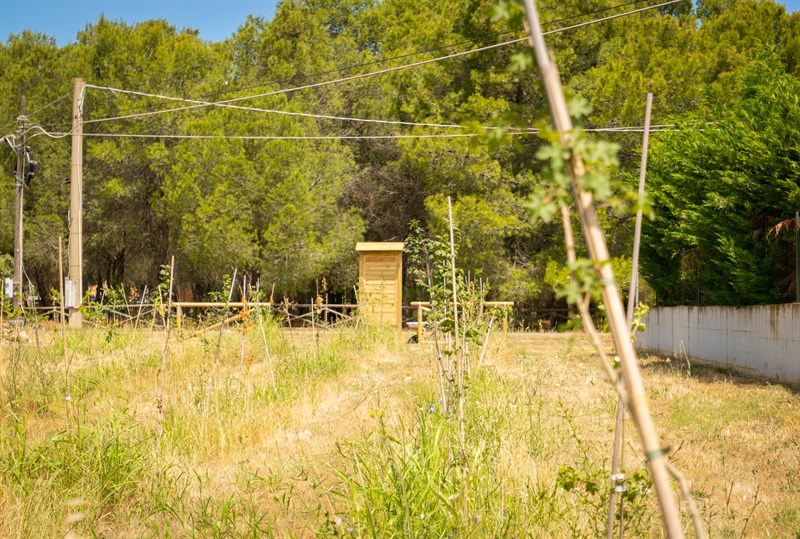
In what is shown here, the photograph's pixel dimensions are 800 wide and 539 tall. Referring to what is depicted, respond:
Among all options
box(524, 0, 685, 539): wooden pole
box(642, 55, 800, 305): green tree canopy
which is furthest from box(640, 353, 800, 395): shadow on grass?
box(524, 0, 685, 539): wooden pole

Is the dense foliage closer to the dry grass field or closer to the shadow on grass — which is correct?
the shadow on grass

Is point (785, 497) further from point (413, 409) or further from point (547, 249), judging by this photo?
point (547, 249)

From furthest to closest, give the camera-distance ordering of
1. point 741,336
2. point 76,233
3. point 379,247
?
1. point 379,247
2. point 76,233
3. point 741,336

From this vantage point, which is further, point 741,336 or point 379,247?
point 379,247

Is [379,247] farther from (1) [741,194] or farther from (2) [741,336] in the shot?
(1) [741,194]

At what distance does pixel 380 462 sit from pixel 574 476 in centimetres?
152

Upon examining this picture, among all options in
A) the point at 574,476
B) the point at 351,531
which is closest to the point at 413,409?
the point at 351,531

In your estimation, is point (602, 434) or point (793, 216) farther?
point (793, 216)

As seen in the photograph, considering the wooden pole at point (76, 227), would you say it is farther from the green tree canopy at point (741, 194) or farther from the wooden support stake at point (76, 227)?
the green tree canopy at point (741, 194)

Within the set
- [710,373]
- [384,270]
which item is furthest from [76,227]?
[710,373]

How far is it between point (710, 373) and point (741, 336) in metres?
0.85

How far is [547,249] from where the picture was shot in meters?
27.2

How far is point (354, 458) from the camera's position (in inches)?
190

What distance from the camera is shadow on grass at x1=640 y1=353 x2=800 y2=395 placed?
36.2 ft
